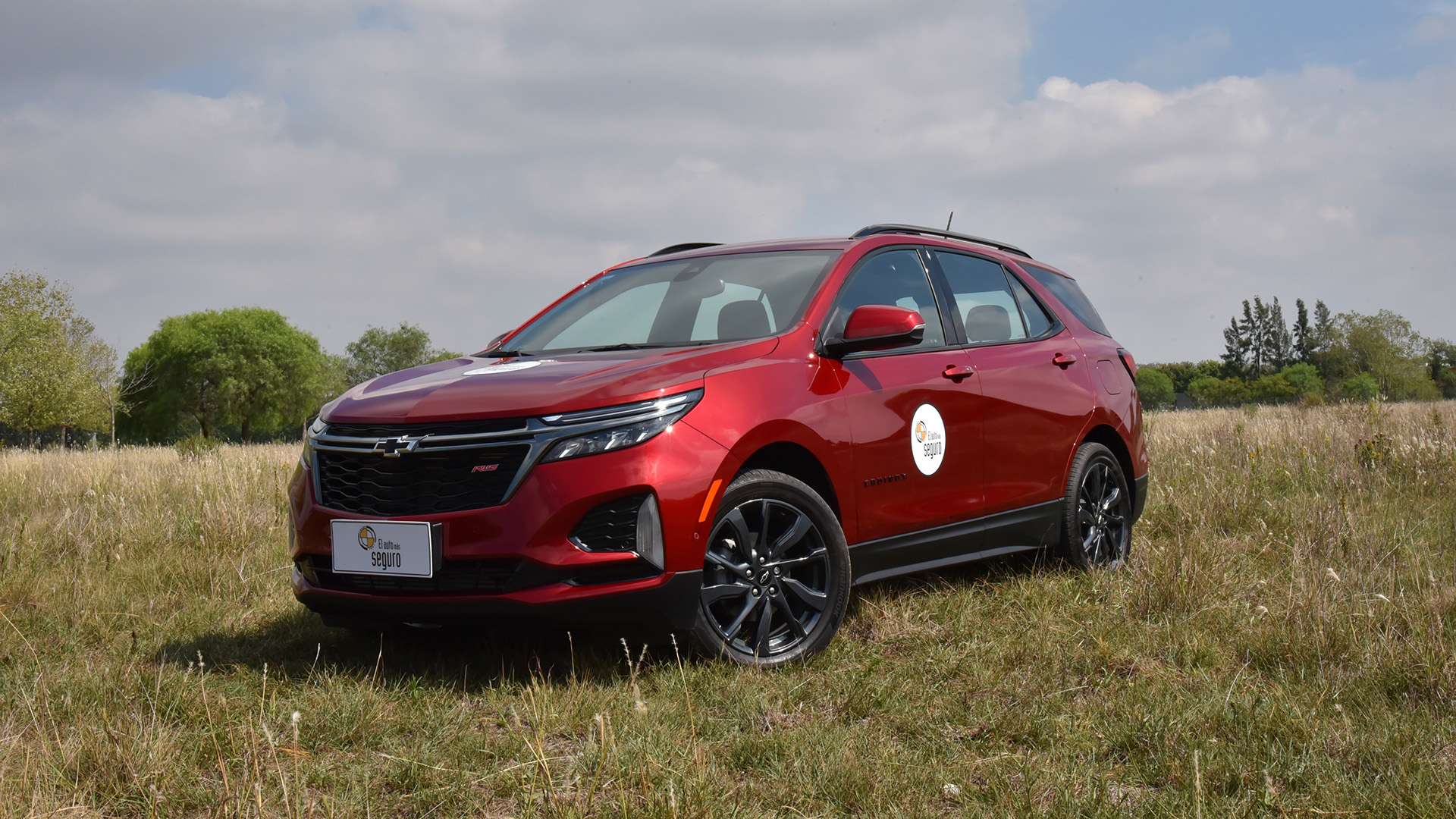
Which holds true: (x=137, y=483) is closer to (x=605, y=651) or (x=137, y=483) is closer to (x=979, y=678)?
(x=605, y=651)

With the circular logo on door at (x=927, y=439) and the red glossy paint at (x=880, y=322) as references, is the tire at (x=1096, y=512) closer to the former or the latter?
the circular logo on door at (x=927, y=439)

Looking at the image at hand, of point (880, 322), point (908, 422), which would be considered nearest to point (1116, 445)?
point (908, 422)

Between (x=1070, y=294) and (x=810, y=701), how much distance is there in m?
3.89

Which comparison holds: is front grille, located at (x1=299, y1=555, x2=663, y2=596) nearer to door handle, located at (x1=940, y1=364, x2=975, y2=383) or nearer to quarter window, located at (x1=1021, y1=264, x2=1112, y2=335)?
door handle, located at (x1=940, y1=364, x2=975, y2=383)

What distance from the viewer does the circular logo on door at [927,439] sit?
4730 millimetres

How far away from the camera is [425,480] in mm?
3748

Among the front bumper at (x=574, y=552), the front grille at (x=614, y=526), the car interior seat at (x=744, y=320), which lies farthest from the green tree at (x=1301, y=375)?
the front grille at (x=614, y=526)

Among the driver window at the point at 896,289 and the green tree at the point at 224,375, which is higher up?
the green tree at the point at 224,375

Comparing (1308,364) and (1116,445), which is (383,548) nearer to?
(1116,445)

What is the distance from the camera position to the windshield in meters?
4.61

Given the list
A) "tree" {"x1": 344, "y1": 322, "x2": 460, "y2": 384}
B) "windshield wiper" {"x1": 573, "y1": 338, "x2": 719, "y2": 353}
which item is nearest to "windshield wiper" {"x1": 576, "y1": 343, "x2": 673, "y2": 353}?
"windshield wiper" {"x1": 573, "y1": 338, "x2": 719, "y2": 353}

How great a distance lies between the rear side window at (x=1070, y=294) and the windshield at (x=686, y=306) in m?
2.00

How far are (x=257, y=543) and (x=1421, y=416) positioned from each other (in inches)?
554

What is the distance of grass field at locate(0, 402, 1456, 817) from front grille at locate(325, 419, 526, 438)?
80 cm
